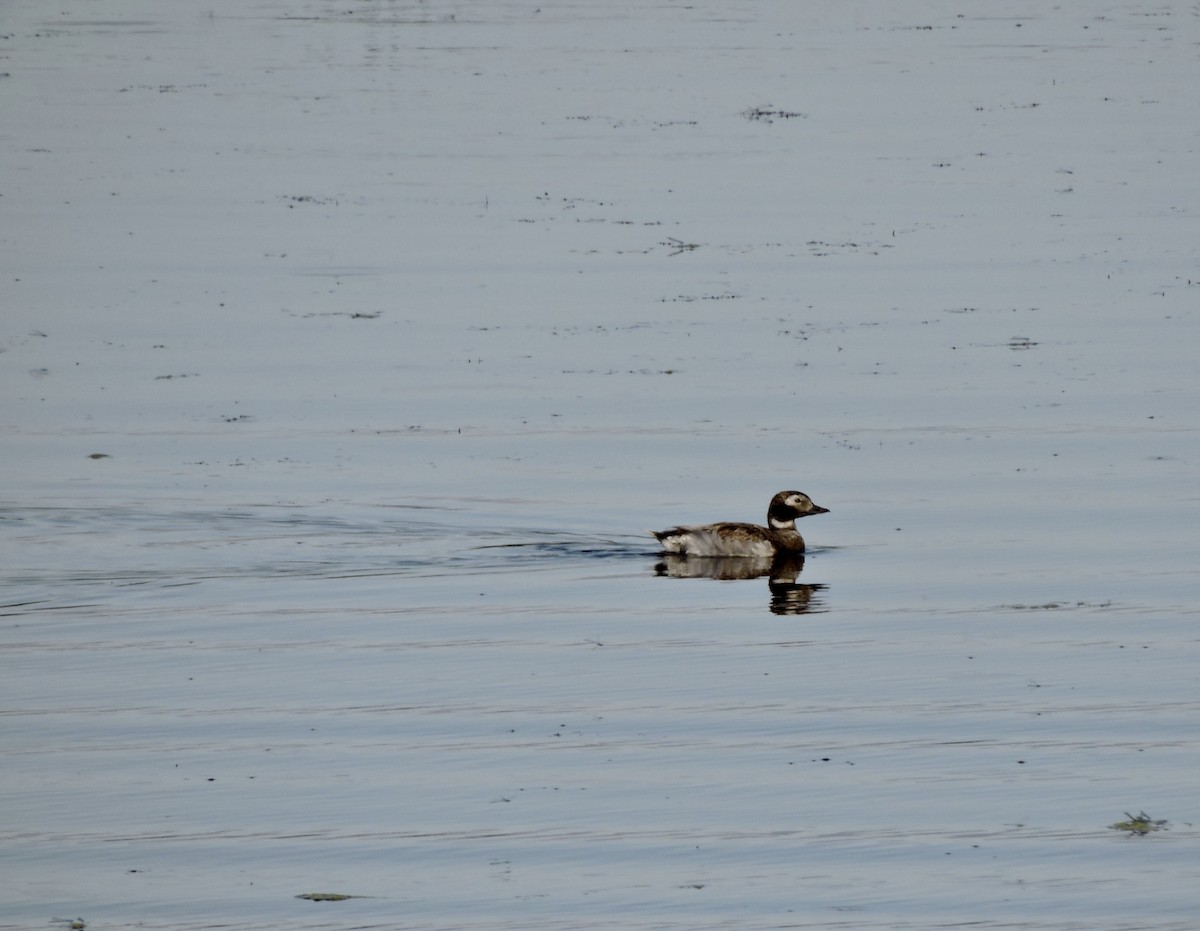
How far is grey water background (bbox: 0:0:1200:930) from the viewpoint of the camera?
948cm

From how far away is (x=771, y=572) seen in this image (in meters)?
16.0

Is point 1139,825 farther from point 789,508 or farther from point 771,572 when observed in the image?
point 789,508

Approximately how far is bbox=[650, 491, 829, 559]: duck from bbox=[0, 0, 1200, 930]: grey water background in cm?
32

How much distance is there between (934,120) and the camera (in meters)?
37.5

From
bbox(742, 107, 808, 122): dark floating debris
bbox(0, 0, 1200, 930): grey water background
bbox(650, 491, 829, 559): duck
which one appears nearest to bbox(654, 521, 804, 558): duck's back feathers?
bbox(650, 491, 829, 559): duck

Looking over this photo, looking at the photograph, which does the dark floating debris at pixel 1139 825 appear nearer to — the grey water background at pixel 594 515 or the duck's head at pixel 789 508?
the grey water background at pixel 594 515

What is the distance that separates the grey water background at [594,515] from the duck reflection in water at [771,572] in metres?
0.10

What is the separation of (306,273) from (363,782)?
15964 millimetres

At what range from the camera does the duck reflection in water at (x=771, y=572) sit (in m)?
14.6

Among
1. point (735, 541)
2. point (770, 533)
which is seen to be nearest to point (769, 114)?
point (770, 533)

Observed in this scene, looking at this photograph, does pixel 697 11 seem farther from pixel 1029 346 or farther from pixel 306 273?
pixel 1029 346

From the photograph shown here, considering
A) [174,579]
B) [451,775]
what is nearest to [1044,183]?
[174,579]

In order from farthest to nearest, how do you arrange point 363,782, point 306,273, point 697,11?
point 697,11
point 306,273
point 363,782

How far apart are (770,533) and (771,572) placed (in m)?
0.38
